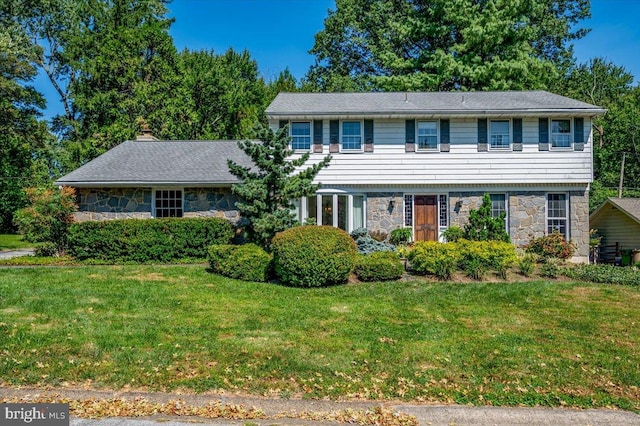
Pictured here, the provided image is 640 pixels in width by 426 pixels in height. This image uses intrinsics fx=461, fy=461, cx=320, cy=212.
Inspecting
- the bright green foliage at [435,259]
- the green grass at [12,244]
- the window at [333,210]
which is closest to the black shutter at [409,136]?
the window at [333,210]

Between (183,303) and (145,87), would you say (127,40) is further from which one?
(183,303)

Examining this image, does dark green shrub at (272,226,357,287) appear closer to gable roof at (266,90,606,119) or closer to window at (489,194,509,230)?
gable roof at (266,90,606,119)

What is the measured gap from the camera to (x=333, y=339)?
272 inches

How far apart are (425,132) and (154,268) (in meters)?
10.2

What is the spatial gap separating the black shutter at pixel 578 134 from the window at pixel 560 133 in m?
0.19

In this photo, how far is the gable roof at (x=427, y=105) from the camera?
52.2 feet

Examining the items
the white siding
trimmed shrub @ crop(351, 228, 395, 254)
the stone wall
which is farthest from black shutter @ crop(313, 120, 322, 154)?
trimmed shrub @ crop(351, 228, 395, 254)

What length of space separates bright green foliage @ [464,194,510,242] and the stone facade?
7869mm

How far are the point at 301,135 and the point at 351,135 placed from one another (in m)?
1.79

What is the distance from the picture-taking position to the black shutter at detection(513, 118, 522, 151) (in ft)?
53.4

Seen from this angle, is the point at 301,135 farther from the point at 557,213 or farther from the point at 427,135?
the point at 557,213

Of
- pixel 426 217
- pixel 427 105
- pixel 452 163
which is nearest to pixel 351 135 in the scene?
pixel 427 105

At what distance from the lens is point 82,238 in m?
13.6

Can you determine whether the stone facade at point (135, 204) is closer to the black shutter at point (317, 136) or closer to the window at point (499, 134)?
the black shutter at point (317, 136)
